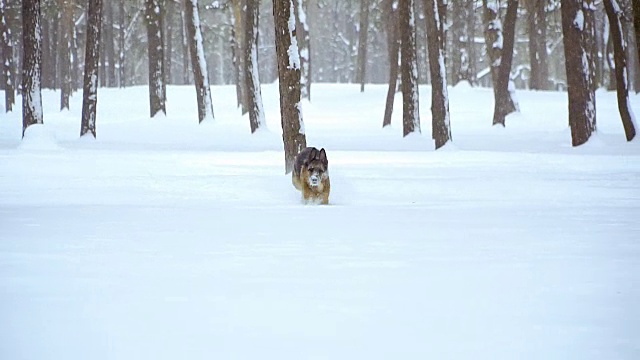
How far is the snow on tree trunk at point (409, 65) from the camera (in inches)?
917

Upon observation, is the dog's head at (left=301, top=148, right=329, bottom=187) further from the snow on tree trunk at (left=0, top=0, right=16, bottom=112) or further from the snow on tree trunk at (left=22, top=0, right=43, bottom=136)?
the snow on tree trunk at (left=0, top=0, right=16, bottom=112)

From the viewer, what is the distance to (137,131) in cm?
3195

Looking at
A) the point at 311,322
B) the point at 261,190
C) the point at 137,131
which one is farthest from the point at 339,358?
the point at 137,131

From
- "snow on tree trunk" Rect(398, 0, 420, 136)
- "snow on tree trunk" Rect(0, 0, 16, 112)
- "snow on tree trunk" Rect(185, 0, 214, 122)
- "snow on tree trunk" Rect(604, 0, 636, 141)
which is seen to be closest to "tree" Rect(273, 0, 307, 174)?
"snow on tree trunk" Rect(398, 0, 420, 136)

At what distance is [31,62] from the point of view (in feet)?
71.1

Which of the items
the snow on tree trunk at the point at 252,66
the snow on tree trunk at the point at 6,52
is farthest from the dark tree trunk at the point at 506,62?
the snow on tree trunk at the point at 6,52

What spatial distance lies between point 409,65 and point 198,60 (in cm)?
1064

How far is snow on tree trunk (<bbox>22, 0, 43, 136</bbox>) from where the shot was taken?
2152cm

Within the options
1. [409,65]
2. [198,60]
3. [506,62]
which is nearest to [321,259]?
[409,65]

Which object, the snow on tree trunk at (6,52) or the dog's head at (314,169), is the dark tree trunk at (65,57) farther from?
the dog's head at (314,169)

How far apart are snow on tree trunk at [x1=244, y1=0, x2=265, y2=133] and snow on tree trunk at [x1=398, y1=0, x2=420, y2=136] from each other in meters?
5.03

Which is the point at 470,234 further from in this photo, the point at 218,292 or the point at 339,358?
the point at 339,358

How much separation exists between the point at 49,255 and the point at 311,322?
10.6ft

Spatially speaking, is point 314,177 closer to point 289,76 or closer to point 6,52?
point 289,76
